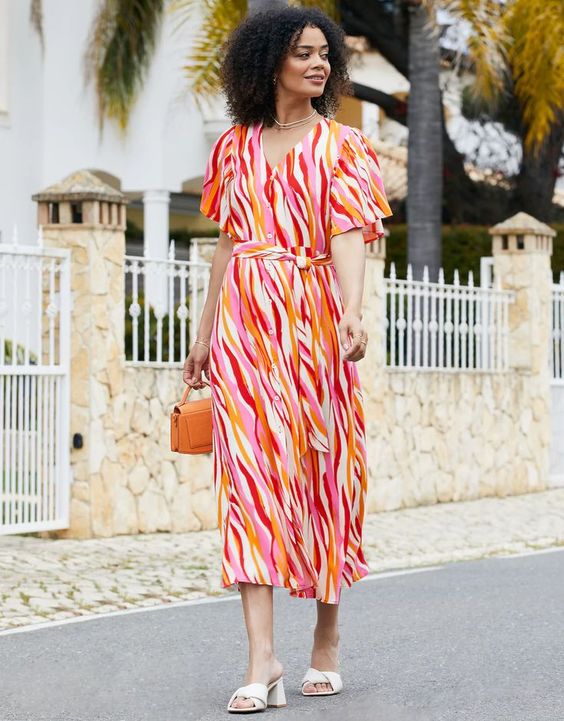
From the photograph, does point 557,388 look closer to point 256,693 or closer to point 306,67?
point 306,67

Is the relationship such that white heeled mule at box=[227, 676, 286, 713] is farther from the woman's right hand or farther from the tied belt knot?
the tied belt knot

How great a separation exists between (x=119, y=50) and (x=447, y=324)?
22.0 feet

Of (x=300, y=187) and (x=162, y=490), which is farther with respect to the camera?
(x=162, y=490)

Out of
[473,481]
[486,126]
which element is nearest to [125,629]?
[473,481]

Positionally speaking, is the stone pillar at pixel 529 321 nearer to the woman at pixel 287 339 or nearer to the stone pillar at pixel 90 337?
the stone pillar at pixel 90 337

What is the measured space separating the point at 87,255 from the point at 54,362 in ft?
2.29

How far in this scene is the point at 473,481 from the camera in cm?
1388

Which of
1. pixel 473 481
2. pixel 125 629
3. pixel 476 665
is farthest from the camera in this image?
pixel 473 481

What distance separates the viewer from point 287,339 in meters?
5.02

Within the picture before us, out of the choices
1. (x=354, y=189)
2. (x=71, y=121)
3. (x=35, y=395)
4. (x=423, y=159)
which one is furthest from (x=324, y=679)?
(x=71, y=121)

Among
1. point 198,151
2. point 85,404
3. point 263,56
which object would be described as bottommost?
point 85,404

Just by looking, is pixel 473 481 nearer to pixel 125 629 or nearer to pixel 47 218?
pixel 47 218

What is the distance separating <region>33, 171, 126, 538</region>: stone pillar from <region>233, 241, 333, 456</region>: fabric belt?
17.0ft

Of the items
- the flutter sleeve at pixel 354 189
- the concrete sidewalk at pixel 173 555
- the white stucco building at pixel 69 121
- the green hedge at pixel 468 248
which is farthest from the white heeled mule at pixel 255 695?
the green hedge at pixel 468 248
